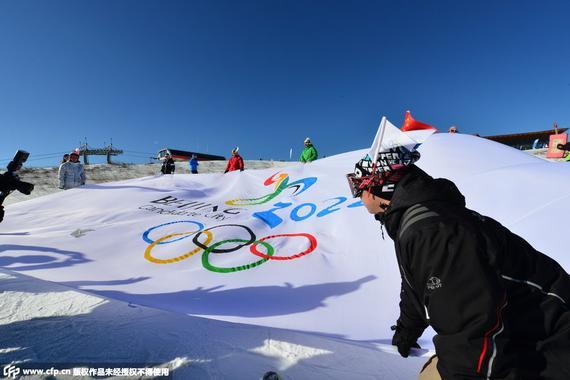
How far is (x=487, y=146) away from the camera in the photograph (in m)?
3.65

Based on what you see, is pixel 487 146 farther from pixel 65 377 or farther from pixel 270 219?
pixel 65 377

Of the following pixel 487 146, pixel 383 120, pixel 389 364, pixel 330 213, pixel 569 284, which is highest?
pixel 487 146

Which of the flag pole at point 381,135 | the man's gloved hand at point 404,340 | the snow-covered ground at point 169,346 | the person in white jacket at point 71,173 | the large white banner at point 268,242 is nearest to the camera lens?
the flag pole at point 381,135

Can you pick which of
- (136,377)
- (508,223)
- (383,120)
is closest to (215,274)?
(136,377)

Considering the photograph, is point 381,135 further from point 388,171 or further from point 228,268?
point 228,268

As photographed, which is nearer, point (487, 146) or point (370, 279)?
point (370, 279)

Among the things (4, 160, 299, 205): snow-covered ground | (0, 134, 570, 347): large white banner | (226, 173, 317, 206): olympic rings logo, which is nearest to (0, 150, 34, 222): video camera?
(0, 134, 570, 347): large white banner

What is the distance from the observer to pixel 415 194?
119 cm

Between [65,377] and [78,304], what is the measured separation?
1.32 m

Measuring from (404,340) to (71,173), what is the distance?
750cm

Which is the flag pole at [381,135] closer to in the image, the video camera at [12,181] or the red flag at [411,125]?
the red flag at [411,125]

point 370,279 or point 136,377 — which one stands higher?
point 370,279

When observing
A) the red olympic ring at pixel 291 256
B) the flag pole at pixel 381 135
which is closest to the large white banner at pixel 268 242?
the red olympic ring at pixel 291 256

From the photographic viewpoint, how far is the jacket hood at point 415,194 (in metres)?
1.17
